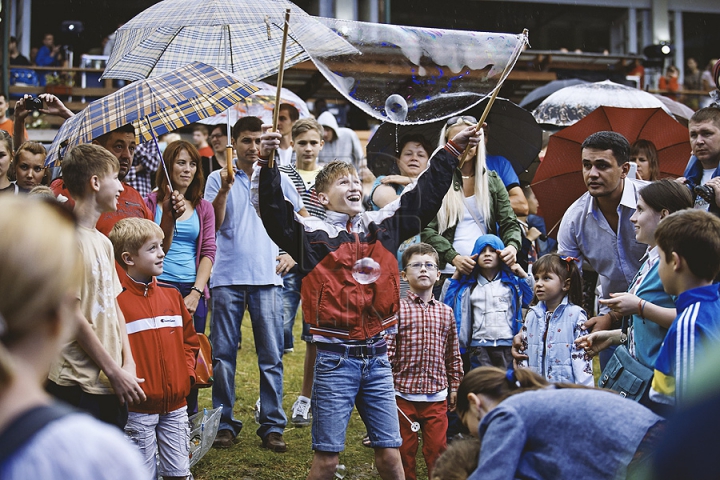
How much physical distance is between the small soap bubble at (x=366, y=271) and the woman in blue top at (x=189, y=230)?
1661 mm

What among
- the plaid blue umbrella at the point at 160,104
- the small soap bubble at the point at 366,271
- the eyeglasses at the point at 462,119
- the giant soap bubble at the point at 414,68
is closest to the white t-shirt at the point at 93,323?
the plaid blue umbrella at the point at 160,104

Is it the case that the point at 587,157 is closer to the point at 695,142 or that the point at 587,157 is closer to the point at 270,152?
the point at 695,142

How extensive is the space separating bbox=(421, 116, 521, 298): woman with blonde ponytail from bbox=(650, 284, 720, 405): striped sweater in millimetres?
2605

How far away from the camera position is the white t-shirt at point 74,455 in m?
1.55

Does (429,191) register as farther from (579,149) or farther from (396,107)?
(579,149)

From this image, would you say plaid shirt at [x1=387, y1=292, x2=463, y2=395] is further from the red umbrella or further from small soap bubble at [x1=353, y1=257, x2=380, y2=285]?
the red umbrella

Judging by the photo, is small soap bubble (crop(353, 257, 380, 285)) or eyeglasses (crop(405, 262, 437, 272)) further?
Answer: eyeglasses (crop(405, 262, 437, 272))

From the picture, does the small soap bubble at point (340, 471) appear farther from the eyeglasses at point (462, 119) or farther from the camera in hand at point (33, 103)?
the camera in hand at point (33, 103)

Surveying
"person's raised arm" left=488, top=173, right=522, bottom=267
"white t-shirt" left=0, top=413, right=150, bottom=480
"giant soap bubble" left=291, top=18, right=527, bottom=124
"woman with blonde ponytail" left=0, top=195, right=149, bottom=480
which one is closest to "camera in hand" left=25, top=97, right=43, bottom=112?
"giant soap bubble" left=291, top=18, right=527, bottom=124

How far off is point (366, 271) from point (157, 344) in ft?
3.58

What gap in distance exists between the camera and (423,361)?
5.06 m

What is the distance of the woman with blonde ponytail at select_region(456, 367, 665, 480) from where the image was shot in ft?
8.40

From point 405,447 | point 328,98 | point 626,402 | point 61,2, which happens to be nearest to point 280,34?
point 405,447

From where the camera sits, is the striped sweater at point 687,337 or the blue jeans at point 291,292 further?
the blue jeans at point 291,292
